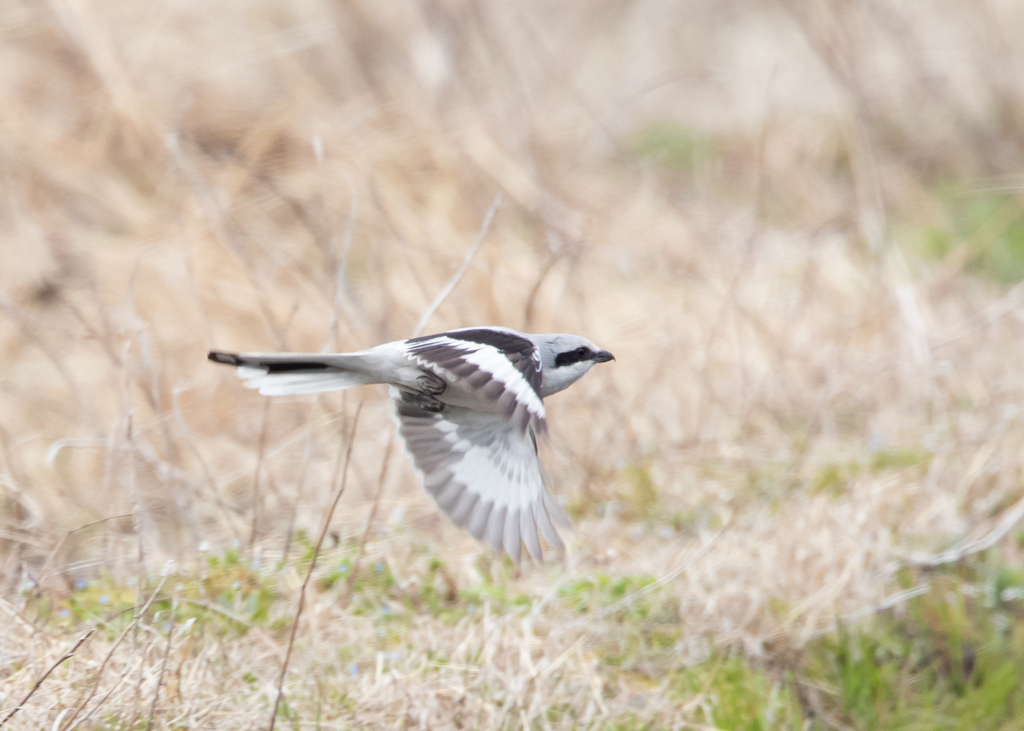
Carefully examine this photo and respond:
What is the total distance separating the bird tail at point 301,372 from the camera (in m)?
2.87

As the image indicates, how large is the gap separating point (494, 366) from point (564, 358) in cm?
64

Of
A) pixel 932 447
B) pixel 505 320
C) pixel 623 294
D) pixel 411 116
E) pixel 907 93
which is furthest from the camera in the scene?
pixel 907 93

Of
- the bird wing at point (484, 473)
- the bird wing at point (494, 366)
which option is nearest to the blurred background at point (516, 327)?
the bird wing at point (484, 473)

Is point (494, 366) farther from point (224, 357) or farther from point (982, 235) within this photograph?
point (982, 235)

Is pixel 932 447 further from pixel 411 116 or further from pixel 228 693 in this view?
pixel 411 116

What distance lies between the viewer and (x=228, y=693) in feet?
8.86

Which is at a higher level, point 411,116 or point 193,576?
point 411,116

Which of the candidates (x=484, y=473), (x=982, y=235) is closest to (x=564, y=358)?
(x=484, y=473)

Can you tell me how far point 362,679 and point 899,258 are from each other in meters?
4.26

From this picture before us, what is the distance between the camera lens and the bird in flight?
8.66 feet

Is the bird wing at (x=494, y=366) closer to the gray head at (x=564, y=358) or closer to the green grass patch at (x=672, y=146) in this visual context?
the gray head at (x=564, y=358)

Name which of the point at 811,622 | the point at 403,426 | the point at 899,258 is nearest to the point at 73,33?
the point at 403,426

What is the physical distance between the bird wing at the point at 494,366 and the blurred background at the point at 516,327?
2.11ft

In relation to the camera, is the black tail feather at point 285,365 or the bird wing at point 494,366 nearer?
the bird wing at point 494,366
